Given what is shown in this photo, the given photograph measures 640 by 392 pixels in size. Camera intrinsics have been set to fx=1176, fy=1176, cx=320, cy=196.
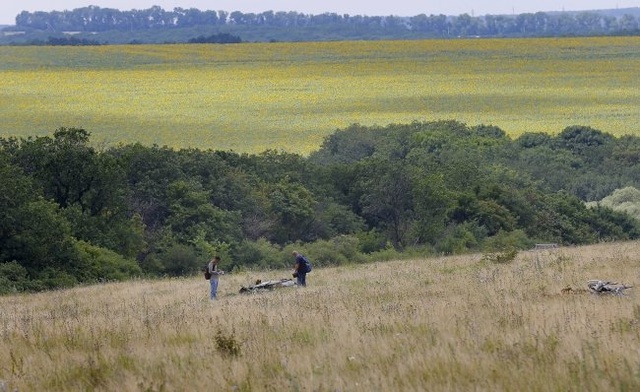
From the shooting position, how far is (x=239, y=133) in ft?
262

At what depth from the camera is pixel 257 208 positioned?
5009 centimetres

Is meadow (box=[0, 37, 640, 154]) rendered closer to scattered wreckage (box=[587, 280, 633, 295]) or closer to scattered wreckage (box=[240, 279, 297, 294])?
scattered wreckage (box=[240, 279, 297, 294])

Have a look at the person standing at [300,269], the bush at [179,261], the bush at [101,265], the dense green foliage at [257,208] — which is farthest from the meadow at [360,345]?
the bush at [179,261]

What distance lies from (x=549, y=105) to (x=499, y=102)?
427cm

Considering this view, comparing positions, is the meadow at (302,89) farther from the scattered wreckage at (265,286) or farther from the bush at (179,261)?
the scattered wreckage at (265,286)

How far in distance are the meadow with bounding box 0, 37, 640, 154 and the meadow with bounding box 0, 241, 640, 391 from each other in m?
57.9

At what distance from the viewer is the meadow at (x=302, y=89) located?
82.0 m

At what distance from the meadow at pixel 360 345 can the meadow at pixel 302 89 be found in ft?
190

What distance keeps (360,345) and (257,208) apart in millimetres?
40942

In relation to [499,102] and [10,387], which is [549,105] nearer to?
[499,102]

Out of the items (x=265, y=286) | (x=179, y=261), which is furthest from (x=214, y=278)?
(x=179, y=261)

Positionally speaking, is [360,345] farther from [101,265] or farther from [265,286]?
[101,265]

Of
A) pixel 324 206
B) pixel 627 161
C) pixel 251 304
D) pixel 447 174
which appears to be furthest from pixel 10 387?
pixel 627 161

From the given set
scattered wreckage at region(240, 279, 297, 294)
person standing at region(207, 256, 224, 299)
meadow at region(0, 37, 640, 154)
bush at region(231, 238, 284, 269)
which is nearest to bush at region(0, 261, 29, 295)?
bush at region(231, 238, 284, 269)
